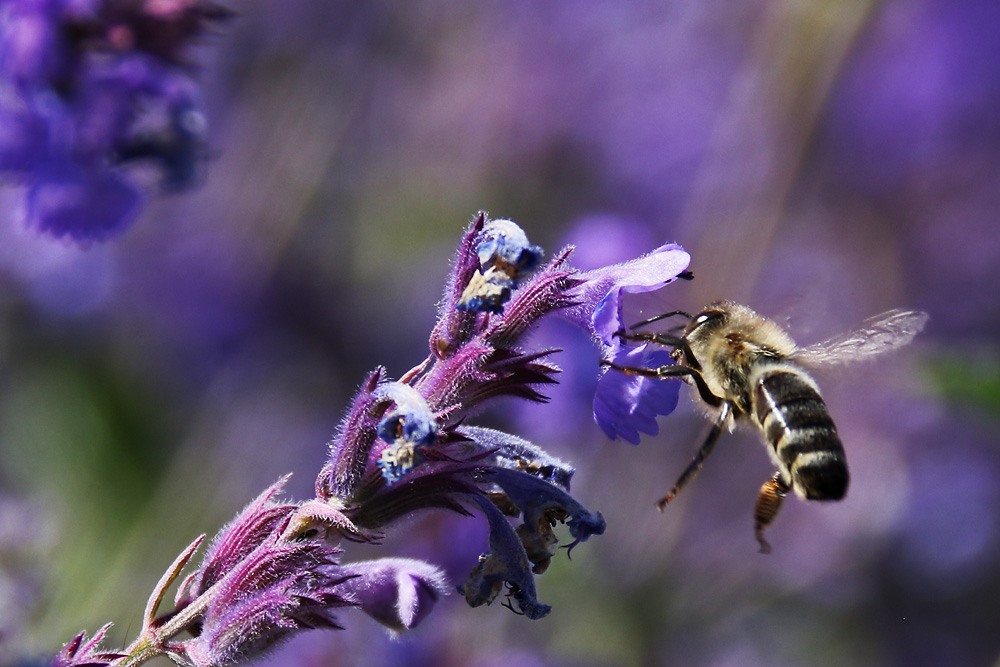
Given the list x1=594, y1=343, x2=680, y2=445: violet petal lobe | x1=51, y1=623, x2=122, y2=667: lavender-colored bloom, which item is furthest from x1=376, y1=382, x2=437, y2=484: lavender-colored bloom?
x1=51, y1=623, x2=122, y2=667: lavender-colored bloom

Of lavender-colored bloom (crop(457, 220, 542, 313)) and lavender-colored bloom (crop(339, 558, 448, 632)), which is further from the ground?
lavender-colored bloom (crop(457, 220, 542, 313))

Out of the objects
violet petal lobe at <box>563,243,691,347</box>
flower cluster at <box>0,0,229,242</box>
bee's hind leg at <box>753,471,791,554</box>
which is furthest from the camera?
bee's hind leg at <box>753,471,791,554</box>

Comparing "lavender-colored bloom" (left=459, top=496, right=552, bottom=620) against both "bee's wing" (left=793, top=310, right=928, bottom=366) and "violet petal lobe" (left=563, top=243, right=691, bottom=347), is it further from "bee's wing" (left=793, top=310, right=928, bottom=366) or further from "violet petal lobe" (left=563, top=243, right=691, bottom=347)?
"bee's wing" (left=793, top=310, right=928, bottom=366)

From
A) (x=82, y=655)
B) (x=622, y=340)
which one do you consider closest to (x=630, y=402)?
(x=622, y=340)

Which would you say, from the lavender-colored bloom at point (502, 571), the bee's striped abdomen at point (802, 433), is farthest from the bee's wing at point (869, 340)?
the lavender-colored bloom at point (502, 571)

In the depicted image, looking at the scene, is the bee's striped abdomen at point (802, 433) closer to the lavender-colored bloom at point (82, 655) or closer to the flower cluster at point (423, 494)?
the flower cluster at point (423, 494)

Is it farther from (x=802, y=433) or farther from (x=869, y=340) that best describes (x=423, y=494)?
(x=869, y=340)
